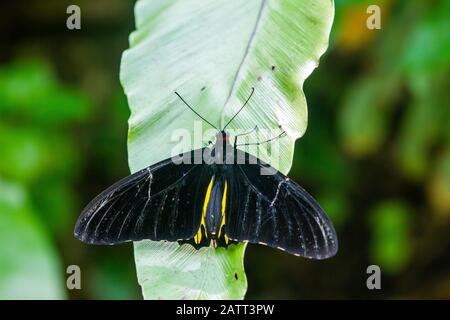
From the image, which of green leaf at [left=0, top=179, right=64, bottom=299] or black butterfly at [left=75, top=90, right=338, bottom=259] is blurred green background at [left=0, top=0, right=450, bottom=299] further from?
black butterfly at [left=75, top=90, right=338, bottom=259]

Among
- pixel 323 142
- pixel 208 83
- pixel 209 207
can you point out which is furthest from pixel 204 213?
pixel 323 142

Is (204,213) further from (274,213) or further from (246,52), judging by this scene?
(246,52)

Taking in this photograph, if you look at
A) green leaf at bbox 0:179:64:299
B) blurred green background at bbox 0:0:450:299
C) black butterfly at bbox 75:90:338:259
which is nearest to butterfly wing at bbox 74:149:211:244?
black butterfly at bbox 75:90:338:259

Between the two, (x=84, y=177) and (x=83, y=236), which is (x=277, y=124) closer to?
(x=83, y=236)

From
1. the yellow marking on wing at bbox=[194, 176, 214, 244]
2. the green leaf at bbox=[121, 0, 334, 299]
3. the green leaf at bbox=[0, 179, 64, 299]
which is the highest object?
the green leaf at bbox=[121, 0, 334, 299]

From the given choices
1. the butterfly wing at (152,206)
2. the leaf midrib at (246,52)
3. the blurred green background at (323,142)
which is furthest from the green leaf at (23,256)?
the leaf midrib at (246,52)
